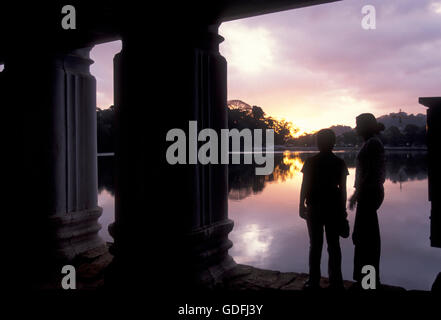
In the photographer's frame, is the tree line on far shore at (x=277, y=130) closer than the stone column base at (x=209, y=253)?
No

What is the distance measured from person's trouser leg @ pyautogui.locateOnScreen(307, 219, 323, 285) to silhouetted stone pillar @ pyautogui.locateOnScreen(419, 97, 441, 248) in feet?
3.75

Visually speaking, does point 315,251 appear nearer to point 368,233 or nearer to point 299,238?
point 368,233

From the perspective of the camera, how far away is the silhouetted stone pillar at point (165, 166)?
3482 mm

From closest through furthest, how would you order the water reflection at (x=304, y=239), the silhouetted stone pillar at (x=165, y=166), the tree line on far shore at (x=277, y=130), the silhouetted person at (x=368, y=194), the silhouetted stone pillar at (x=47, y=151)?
the silhouetted stone pillar at (x=165, y=166), the silhouetted person at (x=368, y=194), the silhouetted stone pillar at (x=47, y=151), the water reflection at (x=304, y=239), the tree line on far shore at (x=277, y=130)

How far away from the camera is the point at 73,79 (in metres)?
4.99

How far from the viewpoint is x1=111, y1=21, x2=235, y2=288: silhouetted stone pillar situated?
3482 millimetres

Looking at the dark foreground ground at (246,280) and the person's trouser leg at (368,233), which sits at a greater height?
the person's trouser leg at (368,233)

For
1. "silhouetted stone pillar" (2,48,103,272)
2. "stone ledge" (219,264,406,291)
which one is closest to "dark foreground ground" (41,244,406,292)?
"stone ledge" (219,264,406,291)

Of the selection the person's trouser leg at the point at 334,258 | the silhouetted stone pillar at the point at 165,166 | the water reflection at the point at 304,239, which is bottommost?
the water reflection at the point at 304,239

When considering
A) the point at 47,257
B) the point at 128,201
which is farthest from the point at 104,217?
the point at 128,201

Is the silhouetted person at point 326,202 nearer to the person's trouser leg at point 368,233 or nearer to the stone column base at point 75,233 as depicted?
the person's trouser leg at point 368,233

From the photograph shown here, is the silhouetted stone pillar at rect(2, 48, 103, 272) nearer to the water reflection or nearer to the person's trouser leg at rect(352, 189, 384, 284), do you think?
the person's trouser leg at rect(352, 189, 384, 284)

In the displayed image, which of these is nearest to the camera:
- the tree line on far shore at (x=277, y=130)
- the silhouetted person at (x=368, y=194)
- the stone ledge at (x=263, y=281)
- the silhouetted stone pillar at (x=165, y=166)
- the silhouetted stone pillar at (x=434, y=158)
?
the silhouetted stone pillar at (x=434, y=158)

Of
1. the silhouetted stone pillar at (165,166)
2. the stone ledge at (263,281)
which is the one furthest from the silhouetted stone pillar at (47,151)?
the stone ledge at (263,281)
